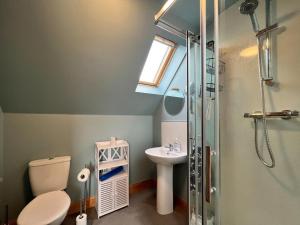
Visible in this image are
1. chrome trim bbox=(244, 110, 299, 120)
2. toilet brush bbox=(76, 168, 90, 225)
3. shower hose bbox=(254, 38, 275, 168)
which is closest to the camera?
chrome trim bbox=(244, 110, 299, 120)

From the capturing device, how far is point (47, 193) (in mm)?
1586

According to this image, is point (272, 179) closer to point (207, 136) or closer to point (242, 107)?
point (242, 107)

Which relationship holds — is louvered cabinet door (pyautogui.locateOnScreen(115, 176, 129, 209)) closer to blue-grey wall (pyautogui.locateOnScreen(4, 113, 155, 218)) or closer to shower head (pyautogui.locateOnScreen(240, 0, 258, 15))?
blue-grey wall (pyautogui.locateOnScreen(4, 113, 155, 218))

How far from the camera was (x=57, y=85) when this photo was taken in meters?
1.65

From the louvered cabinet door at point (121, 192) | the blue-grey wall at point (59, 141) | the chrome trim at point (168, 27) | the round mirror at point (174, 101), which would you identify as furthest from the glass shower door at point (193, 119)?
the blue-grey wall at point (59, 141)

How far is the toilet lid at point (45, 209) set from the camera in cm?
121

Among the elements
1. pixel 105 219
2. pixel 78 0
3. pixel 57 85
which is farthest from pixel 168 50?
pixel 105 219

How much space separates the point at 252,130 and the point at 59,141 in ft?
6.93

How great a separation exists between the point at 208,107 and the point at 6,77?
1.82 metres

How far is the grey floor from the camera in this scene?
174cm

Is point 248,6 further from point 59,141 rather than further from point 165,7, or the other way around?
point 59,141

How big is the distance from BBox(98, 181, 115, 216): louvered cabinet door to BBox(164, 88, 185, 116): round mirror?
1.30 m

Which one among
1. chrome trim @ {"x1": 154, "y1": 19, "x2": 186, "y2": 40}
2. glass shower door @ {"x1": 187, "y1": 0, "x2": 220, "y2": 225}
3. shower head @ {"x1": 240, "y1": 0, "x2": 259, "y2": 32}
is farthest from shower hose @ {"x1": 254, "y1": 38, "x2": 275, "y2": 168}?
chrome trim @ {"x1": 154, "y1": 19, "x2": 186, "y2": 40}

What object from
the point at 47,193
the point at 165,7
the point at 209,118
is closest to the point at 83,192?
the point at 47,193
